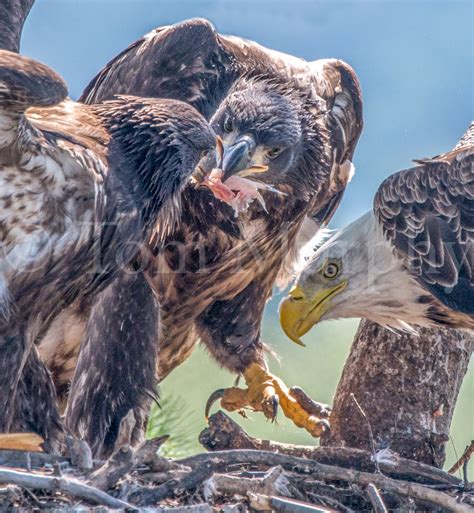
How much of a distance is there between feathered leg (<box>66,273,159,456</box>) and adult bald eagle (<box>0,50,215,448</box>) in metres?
0.51

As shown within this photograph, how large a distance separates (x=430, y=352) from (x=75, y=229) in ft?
7.19

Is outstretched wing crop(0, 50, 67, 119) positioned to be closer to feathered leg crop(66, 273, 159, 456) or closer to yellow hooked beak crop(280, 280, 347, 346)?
feathered leg crop(66, 273, 159, 456)

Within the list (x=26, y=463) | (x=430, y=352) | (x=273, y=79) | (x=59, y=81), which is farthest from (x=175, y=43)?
(x=26, y=463)

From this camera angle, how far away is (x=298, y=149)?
637cm

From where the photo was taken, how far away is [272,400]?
21.7ft

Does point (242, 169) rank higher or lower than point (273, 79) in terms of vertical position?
lower

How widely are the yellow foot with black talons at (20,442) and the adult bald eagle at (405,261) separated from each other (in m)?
1.83

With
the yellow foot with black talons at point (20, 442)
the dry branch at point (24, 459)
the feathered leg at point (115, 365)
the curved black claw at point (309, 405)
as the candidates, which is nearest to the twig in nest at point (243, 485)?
the dry branch at point (24, 459)

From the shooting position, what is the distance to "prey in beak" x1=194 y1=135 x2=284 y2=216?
583 cm

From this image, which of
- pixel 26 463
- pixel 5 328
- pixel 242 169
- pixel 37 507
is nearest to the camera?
pixel 37 507

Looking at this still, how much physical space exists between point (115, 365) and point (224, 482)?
1592mm

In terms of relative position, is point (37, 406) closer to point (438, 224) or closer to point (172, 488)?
point (172, 488)

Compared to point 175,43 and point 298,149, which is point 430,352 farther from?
point 175,43

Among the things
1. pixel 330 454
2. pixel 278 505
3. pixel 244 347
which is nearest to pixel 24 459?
pixel 278 505
